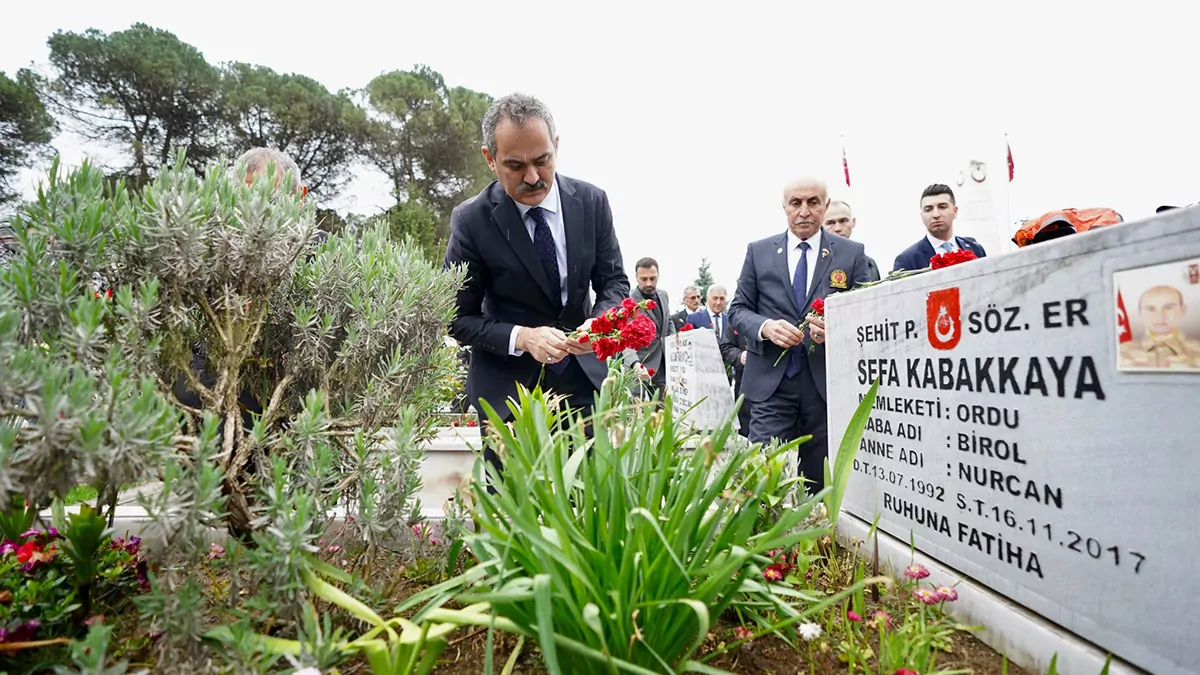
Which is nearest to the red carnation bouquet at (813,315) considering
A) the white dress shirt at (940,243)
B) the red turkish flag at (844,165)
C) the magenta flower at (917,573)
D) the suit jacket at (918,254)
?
the suit jacket at (918,254)

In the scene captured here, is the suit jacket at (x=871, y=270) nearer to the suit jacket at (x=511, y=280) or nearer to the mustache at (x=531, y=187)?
the suit jacket at (x=511, y=280)

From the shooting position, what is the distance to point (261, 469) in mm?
1346

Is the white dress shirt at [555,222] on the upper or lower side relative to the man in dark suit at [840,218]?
lower

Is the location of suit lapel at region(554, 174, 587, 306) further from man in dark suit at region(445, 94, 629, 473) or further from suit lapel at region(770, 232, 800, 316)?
suit lapel at region(770, 232, 800, 316)

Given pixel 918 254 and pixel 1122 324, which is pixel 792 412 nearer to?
pixel 918 254

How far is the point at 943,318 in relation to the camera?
1955 mm

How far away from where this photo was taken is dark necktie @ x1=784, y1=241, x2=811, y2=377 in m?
3.46

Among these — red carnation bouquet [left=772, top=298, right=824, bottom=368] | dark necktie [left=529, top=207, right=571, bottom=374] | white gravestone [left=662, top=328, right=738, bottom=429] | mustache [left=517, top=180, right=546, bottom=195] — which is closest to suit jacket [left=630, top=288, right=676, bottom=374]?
white gravestone [left=662, top=328, right=738, bottom=429]

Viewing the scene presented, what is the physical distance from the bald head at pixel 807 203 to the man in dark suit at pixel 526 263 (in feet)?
4.37

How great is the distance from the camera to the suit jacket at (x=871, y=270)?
3.66m

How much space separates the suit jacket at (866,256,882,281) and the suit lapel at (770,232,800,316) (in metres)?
0.46

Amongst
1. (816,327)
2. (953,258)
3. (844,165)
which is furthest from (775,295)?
(844,165)

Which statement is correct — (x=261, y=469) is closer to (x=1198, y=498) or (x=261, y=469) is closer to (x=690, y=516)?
(x=690, y=516)

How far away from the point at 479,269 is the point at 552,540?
1.67m
